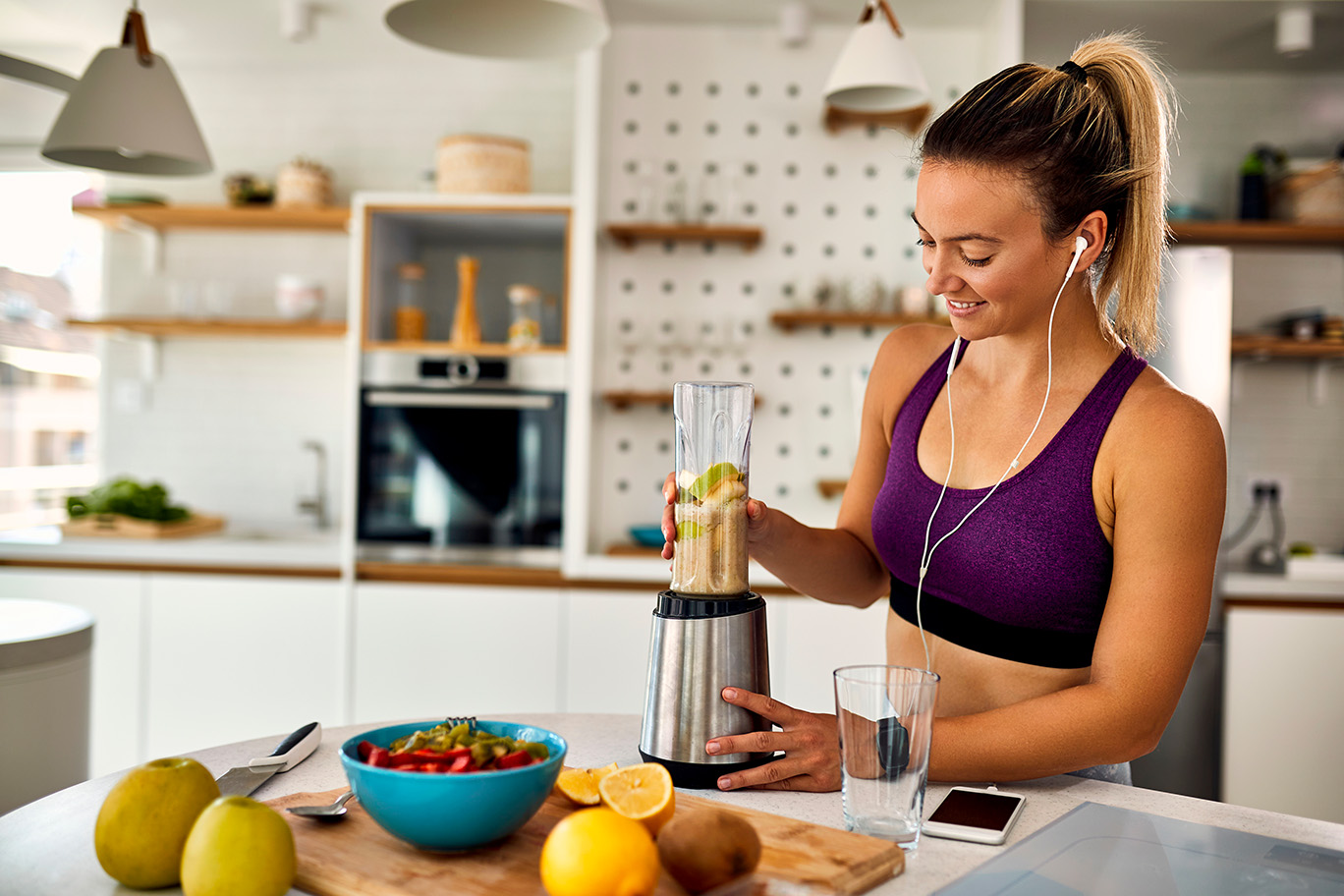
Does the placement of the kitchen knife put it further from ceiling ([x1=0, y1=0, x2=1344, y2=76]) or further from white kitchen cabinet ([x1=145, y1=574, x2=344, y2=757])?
ceiling ([x1=0, y1=0, x2=1344, y2=76])

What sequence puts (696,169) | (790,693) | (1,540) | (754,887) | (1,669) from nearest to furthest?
(754,887) → (1,669) → (790,693) → (1,540) → (696,169)

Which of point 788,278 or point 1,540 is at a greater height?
point 788,278

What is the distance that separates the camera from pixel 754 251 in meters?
3.61

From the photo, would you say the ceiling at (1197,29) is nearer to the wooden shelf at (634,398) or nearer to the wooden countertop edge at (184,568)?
the wooden shelf at (634,398)

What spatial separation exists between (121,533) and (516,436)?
138 cm

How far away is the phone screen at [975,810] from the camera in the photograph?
94 cm

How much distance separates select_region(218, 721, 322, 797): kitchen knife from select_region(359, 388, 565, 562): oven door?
211 centimetres

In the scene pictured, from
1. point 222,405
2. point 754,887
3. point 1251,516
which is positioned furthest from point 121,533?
point 1251,516

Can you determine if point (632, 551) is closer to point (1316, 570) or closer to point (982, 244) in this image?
point (1316, 570)

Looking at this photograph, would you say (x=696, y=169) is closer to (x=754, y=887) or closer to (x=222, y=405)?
(x=222, y=405)

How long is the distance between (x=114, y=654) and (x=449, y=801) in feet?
9.78

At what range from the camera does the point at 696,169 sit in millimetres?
3607

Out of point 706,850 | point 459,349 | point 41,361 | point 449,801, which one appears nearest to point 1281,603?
point 459,349

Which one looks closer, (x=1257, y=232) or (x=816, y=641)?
(x=816, y=641)
